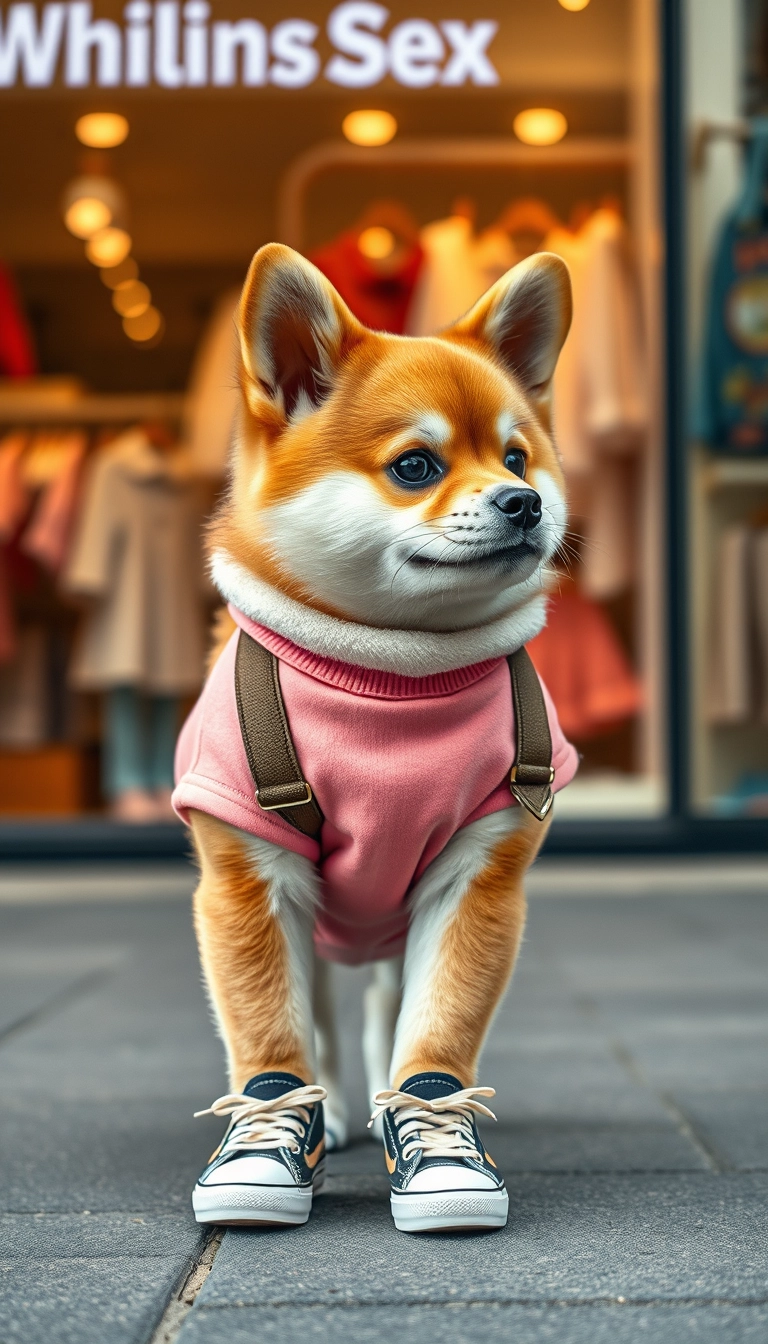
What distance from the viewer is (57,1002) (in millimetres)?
2637

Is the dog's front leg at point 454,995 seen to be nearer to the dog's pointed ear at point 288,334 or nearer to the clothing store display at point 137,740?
the dog's pointed ear at point 288,334

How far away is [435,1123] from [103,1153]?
492 millimetres

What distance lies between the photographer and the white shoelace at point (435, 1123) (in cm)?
135

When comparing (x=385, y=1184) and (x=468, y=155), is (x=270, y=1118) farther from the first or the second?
(x=468, y=155)

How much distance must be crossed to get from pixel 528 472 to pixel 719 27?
350 cm

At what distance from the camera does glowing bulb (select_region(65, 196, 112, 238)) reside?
193 inches

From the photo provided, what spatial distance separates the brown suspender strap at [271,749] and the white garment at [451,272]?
10.2 ft

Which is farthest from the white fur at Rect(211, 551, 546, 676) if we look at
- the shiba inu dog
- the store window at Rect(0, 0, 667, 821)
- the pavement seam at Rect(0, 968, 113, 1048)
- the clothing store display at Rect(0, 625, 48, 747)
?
the clothing store display at Rect(0, 625, 48, 747)

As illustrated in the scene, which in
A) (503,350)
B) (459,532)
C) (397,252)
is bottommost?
(459,532)

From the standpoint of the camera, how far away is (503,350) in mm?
1509

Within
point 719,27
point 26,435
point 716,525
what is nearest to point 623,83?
point 719,27

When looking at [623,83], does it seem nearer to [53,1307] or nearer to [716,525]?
[716,525]

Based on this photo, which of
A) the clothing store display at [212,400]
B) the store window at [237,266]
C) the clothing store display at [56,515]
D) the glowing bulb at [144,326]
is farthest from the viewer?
the glowing bulb at [144,326]

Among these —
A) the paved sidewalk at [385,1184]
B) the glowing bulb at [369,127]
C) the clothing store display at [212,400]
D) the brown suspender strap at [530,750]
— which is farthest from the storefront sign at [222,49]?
the brown suspender strap at [530,750]
